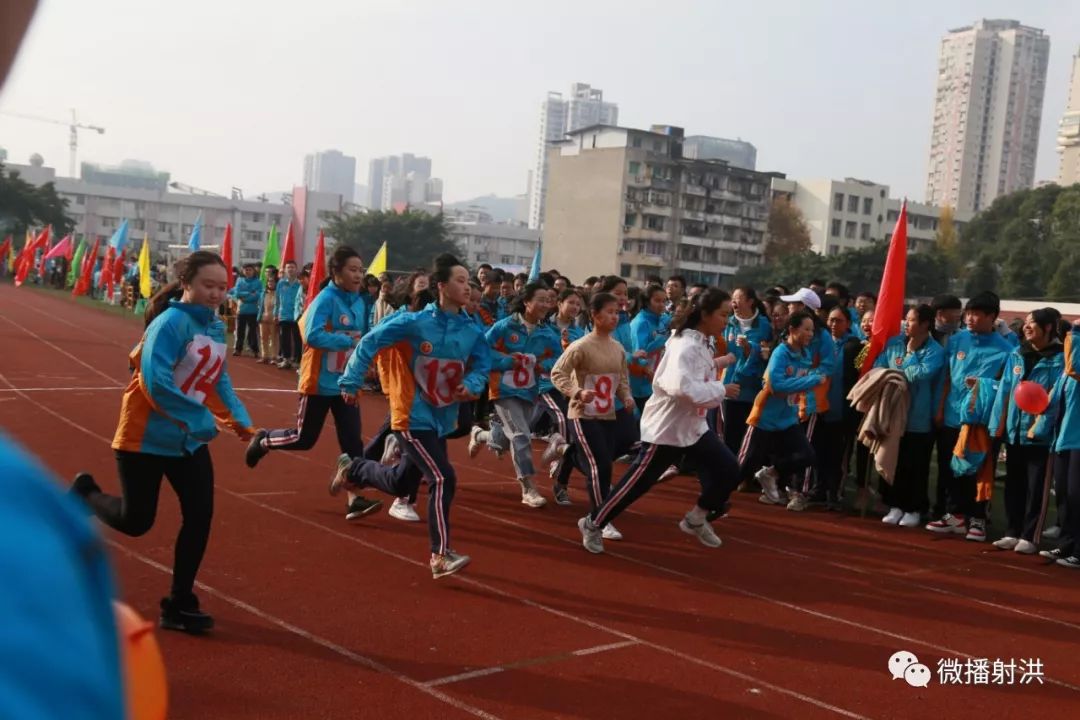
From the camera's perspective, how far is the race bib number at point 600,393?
817 cm

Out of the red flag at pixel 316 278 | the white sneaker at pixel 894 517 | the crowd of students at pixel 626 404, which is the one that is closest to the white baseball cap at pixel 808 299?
the crowd of students at pixel 626 404

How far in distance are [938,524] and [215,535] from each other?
5.83m

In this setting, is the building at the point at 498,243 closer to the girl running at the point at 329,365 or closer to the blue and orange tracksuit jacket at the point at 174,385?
the girl running at the point at 329,365

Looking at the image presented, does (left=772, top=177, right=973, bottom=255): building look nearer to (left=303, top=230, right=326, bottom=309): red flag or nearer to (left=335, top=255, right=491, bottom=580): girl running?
(left=303, top=230, right=326, bottom=309): red flag

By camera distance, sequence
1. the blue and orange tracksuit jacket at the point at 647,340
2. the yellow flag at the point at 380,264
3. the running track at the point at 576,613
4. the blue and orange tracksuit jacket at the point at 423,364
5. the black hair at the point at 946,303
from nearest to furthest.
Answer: the running track at the point at 576,613
the blue and orange tracksuit jacket at the point at 423,364
the black hair at the point at 946,303
the blue and orange tracksuit jacket at the point at 647,340
the yellow flag at the point at 380,264

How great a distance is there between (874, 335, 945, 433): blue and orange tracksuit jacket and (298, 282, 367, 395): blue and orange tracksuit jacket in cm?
471

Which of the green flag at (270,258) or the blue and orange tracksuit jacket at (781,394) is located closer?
the blue and orange tracksuit jacket at (781,394)

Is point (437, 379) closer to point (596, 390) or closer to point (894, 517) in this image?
point (596, 390)

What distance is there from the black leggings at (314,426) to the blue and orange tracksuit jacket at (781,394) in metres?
3.65

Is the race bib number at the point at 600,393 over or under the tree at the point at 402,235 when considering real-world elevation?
under

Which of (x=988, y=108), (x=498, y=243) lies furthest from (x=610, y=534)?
(x=988, y=108)

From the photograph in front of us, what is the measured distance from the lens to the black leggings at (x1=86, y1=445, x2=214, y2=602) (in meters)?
5.23

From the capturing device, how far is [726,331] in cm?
1112

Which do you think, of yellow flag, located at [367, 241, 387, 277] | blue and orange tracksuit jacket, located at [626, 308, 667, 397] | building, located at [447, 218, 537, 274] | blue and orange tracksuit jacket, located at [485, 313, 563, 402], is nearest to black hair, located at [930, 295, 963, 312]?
blue and orange tracksuit jacket, located at [626, 308, 667, 397]
